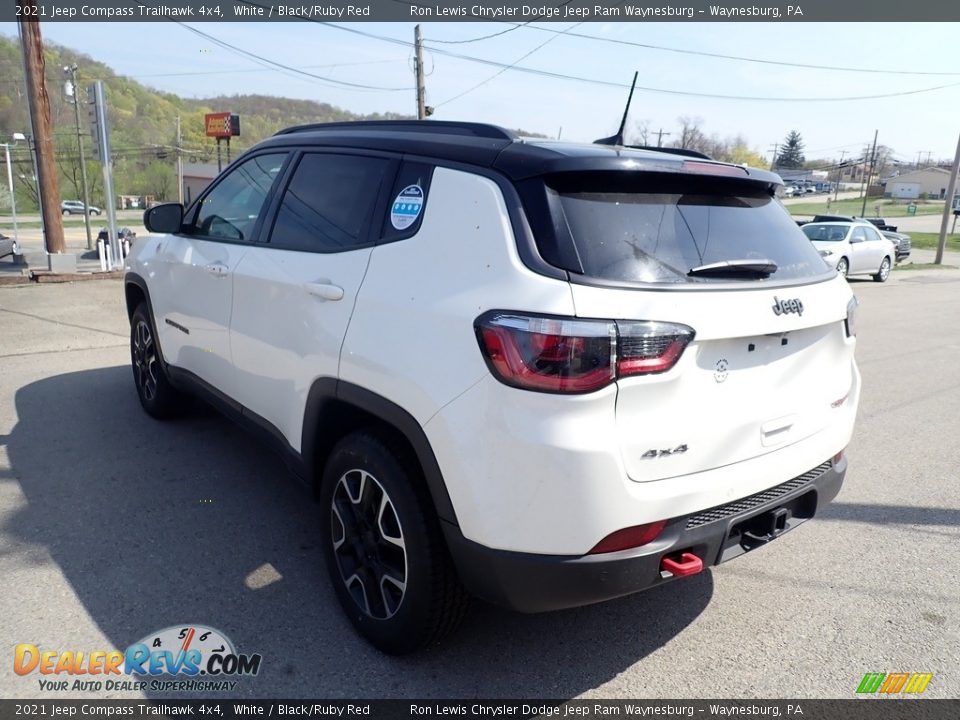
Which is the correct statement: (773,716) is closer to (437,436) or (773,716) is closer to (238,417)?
(437,436)

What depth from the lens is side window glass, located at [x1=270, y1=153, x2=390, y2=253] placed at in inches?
112

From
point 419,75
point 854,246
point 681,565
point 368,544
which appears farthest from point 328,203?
point 419,75

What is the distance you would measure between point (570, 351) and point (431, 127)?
4.52ft

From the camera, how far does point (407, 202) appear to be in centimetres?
262

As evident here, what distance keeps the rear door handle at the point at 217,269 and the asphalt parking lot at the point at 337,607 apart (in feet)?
4.06

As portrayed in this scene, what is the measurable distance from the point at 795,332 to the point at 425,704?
1846 mm

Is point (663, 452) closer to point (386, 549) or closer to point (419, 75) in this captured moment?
point (386, 549)

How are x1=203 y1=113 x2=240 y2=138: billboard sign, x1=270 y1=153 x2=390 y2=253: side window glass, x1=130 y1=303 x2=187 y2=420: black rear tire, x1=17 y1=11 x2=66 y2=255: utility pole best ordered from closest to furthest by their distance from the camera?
x1=270 y1=153 x2=390 y2=253: side window glass < x1=130 y1=303 x2=187 y2=420: black rear tire < x1=17 y1=11 x2=66 y2=255: utility pole < x1=203 y1=113 x2=240 y2=138: billboard sign

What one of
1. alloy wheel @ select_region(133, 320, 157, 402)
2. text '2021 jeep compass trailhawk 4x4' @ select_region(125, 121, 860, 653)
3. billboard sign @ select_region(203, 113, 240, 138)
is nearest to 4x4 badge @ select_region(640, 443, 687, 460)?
text '2021 jeep compass trailhawk 4x4' @ select_region(125, 121, 860, 653)

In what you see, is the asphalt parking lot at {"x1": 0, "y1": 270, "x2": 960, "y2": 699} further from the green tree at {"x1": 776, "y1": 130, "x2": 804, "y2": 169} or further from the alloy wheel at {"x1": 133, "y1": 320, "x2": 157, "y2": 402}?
the green tree at {"x1": 776, "y1": 130, "x2": 804, "y2": 169}

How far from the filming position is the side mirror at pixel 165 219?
4371 millimetres

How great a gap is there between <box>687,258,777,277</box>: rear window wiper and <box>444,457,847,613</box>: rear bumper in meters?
0.77

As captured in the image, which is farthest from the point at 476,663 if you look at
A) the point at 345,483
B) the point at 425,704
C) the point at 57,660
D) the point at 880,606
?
the point at 880,606

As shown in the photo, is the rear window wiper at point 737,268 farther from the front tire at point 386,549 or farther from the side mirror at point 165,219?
the side mirror at point 165,219
